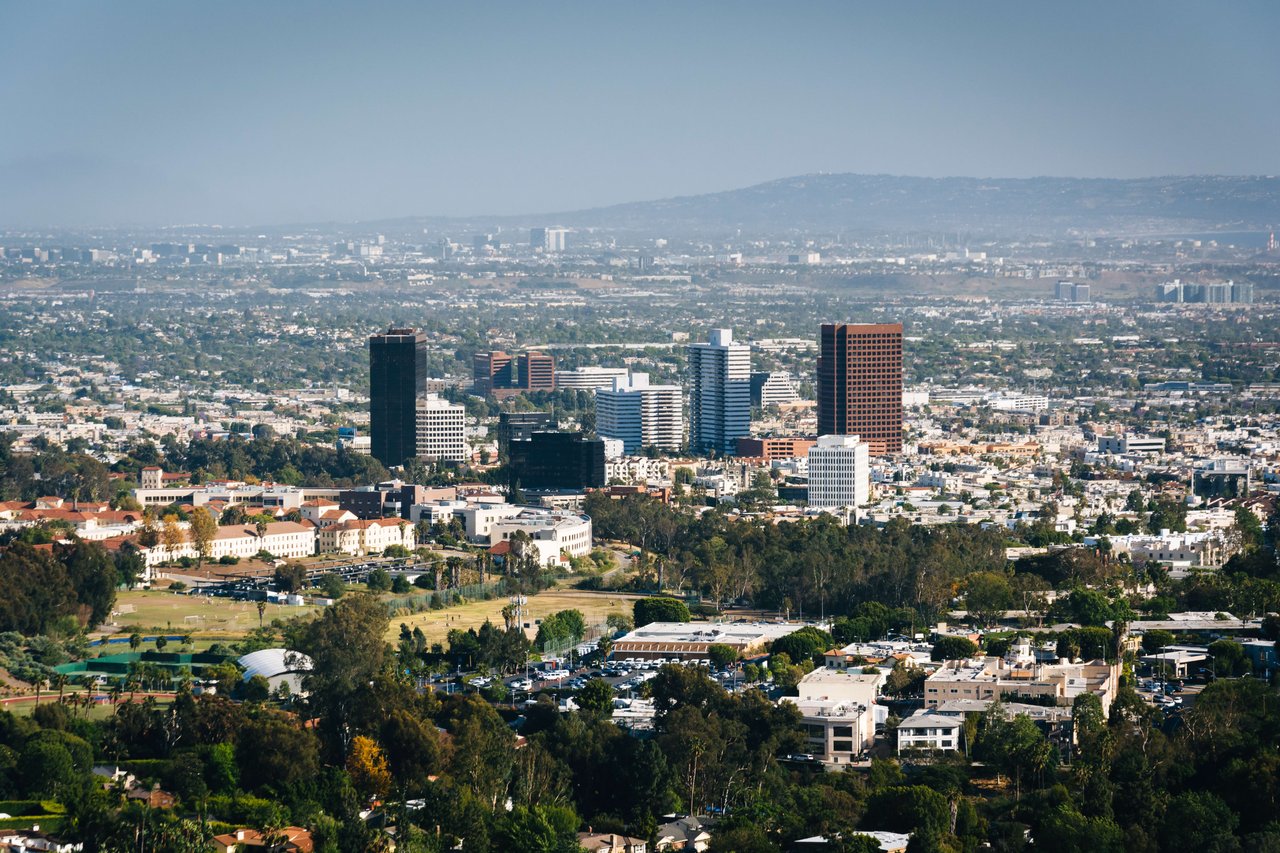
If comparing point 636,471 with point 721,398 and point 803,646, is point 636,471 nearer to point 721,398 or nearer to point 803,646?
point 721,398

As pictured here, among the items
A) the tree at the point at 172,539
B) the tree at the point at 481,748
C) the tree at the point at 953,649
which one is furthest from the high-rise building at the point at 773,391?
the tree at the point at 481,748

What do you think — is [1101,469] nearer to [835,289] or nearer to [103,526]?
[103,526]

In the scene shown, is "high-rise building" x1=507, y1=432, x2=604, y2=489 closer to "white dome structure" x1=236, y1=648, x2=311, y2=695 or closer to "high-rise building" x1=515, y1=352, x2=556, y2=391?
"white dome structure" x1=236, y1=648, x2=311, y2=695

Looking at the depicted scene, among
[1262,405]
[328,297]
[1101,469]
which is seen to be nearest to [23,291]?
[328,297]

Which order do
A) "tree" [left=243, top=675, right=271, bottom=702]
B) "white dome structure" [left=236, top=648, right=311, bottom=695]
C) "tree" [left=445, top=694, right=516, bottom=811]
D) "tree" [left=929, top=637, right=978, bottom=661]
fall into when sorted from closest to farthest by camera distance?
1. "tree" [left=445, top=694, right=516, bottom=811]
2. "tree" [left=243, top=675, right=271, bottom=702]
3. "white dome structure" [left=236, top=648, right=311, bottom=695]
4. "tree" [left=929, top=637, right=978, bottom=661]

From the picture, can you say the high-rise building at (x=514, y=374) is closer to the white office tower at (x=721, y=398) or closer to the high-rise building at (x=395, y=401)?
the white office tower at (x=721, y=398)

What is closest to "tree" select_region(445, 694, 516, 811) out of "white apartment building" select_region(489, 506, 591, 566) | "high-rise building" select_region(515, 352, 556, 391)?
"white apartment building" select_region(489, 506, 591, 566)

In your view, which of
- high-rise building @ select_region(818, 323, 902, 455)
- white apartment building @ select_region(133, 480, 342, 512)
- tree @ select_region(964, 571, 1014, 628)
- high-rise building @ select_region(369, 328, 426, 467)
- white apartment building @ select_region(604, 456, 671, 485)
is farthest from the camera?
high-rise building @ select_region(818, 323, 902, 455)
